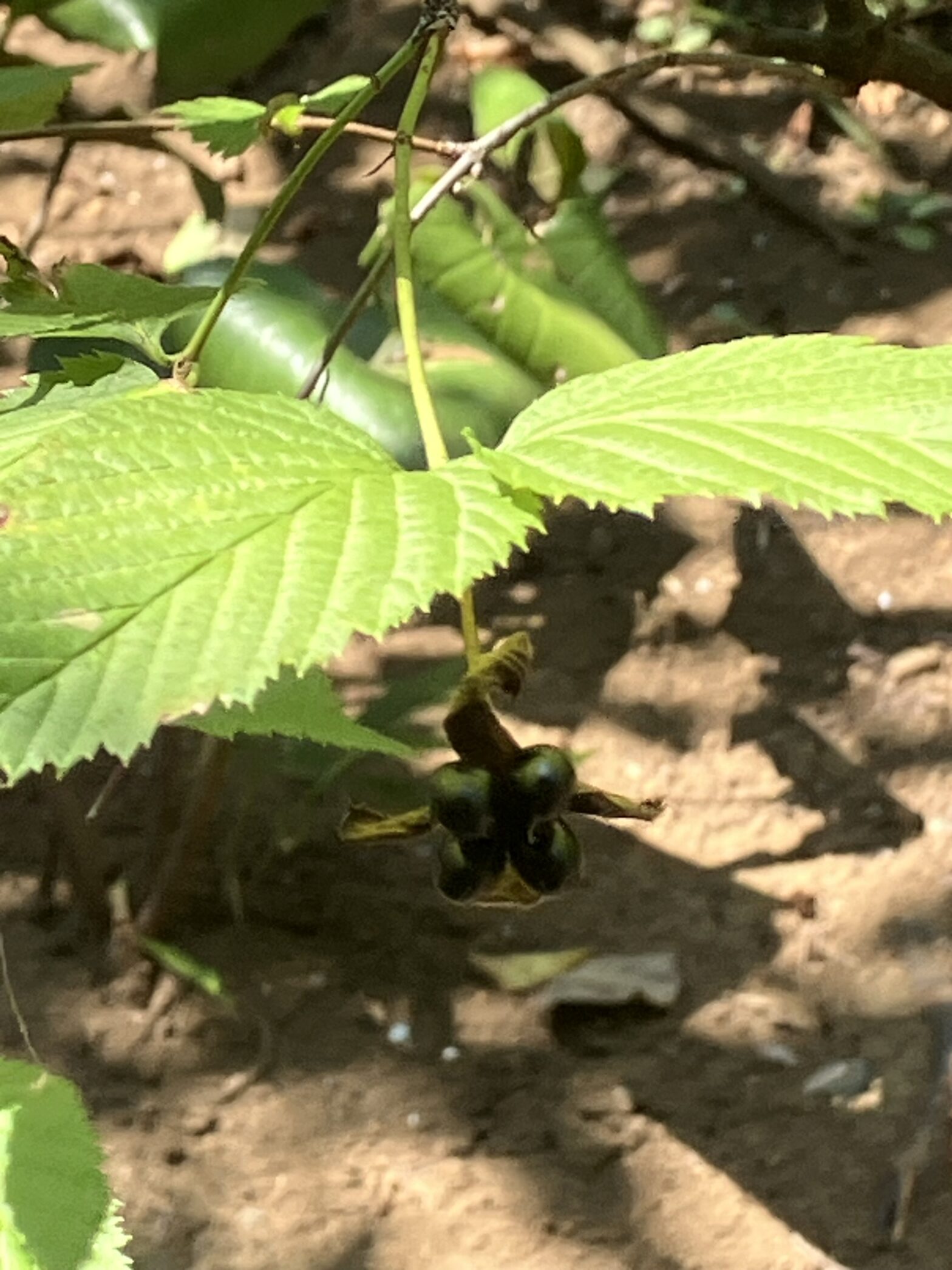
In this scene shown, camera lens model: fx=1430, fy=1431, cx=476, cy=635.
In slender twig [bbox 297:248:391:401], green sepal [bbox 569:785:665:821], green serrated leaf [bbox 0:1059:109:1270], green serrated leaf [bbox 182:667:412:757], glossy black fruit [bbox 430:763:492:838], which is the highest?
slender twig [bbox 297:248:391:401]

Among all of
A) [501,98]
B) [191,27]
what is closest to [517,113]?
[501,98]

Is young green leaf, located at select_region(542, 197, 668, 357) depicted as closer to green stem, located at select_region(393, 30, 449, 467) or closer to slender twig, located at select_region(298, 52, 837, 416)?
slender twig, located at select_region(298, 52, 837, 416)

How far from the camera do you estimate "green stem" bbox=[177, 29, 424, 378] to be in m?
0.50

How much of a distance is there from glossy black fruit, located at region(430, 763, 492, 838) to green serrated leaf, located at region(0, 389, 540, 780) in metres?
0.09

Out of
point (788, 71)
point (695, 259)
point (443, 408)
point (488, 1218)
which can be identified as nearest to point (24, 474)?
point (788, 71)

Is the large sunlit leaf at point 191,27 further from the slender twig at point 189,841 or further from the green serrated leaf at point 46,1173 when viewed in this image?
the green serrated leaf at point 46,1173

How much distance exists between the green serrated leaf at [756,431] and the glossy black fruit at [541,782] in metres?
0.09

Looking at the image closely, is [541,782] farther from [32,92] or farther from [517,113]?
[517,113]

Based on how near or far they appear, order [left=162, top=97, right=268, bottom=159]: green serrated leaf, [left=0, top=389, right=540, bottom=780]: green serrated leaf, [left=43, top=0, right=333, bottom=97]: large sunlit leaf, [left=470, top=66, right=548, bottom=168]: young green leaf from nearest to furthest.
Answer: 1. [left=0, top=389, right=540, bottom=780]: green serrated leaf
2. [left=162, top=97, right=268, bottom=159]: green serrated leaf
3. [left=43, top=0, right=333, bottom=97]: large sunlit leaf
4. [left=470, top=66, right=548, bottom=168]: young green leaf

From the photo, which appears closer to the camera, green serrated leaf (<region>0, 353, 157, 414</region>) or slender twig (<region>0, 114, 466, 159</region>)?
green serrated leaf (<region>0, 353, 157, 414</region>)

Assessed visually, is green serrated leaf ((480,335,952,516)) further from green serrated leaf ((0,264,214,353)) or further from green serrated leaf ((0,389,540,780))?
green serrated leaf ((0,264,214,353))

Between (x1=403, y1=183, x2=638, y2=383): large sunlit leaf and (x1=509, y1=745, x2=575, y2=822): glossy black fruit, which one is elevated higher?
(x1=509, y1=745, x2=575, y2=822): glossy black fruit

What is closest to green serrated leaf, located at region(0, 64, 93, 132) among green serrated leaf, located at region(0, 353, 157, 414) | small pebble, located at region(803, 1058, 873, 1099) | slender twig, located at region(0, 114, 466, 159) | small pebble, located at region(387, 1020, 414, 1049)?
slender twig, located at region(0, 114, 466, 159)

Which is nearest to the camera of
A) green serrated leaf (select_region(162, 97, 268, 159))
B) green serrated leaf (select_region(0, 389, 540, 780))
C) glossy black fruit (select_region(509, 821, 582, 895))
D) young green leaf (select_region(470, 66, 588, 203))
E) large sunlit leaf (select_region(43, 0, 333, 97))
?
green serrated leaf (select_region(0, 389, 540, 780))
